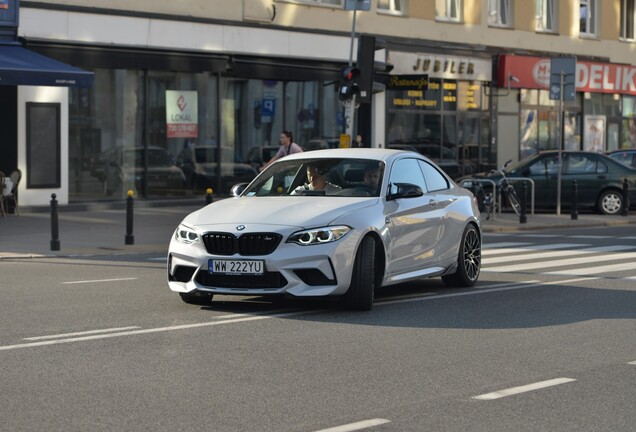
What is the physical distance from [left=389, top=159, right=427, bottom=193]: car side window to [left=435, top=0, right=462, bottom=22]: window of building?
25866mm

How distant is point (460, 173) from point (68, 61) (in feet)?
50.9

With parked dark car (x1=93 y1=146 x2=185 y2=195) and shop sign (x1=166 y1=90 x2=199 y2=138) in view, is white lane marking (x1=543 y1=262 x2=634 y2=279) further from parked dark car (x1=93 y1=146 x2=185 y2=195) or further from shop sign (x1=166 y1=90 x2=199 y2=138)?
shop sign (x1=166 y1=90 x2=199 y2=138)

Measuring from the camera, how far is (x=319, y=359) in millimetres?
9461

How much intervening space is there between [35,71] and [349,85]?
5.88 m

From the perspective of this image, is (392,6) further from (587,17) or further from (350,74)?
(350,74)

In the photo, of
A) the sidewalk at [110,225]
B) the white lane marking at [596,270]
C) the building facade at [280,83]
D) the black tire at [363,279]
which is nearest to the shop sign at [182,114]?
the building facade at [280,83]

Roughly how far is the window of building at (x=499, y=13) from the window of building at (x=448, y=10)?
1.60 m

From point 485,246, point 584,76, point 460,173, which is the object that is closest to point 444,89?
point 460,173

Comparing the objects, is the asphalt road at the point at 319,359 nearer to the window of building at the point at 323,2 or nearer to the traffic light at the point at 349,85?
the traffic light at the point at 349,85

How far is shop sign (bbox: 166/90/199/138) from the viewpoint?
3066 cm

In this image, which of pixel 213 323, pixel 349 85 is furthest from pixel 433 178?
pixel 349 85

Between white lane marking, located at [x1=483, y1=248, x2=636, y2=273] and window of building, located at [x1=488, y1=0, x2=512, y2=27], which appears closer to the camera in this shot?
white lane marking, located at [x1=483, y1=248, x2=636, y2=273]

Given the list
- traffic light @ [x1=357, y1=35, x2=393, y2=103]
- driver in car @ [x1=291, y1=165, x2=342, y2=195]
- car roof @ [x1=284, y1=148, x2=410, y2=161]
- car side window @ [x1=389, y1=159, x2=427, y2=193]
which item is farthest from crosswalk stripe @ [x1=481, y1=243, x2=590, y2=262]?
driver in car @ [x1=291, y1=165, x2=342, y2=195]

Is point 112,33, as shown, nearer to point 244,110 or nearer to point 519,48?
point 244,110
